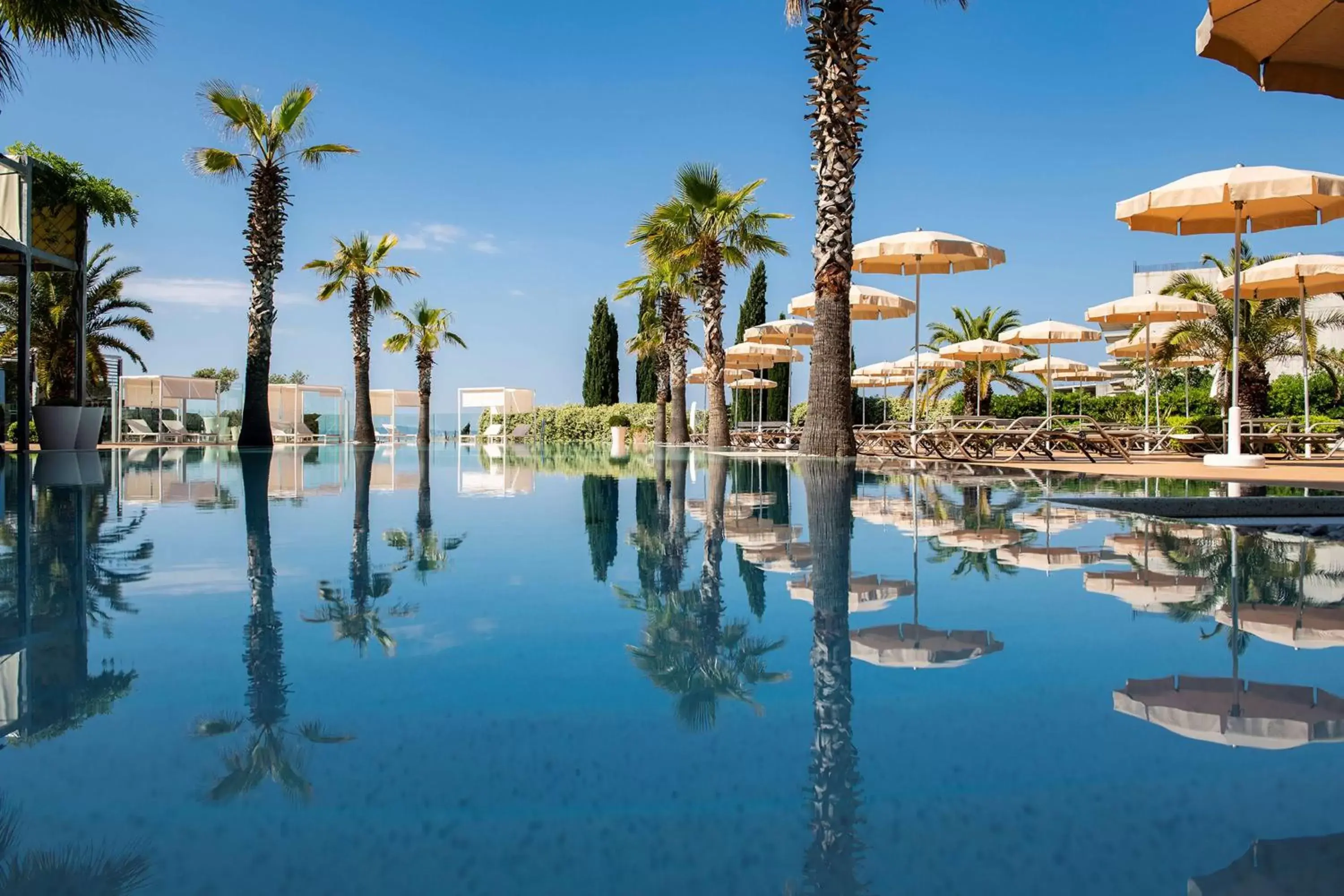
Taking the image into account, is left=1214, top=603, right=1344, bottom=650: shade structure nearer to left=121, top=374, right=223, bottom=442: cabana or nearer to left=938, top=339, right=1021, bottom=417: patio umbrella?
left=938, top=339, right=1021, bottom=417: patio umbrella

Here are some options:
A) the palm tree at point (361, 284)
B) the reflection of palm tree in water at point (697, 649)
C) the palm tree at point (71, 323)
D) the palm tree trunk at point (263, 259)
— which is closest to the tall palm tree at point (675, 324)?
the palm tree at point (361, 284)

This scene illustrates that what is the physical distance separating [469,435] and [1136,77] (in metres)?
29.2

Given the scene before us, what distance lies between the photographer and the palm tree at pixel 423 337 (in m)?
35.4

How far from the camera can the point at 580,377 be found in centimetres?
4112

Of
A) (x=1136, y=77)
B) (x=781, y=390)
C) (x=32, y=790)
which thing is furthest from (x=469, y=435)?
(x=32, y=790)

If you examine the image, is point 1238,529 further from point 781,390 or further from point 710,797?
point 781,390

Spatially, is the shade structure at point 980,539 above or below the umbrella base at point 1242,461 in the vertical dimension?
below

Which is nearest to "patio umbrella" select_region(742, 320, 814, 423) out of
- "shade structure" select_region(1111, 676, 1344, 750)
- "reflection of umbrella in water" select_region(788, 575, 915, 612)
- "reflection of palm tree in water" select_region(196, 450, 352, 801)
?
"reflection of umbrella in water" select_region(788, 575, 915, 612)

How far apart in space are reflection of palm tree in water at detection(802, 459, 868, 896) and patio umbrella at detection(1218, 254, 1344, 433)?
11972mm

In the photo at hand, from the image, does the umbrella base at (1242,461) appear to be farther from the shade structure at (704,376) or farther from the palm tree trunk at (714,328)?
the shade structure at (704,376)

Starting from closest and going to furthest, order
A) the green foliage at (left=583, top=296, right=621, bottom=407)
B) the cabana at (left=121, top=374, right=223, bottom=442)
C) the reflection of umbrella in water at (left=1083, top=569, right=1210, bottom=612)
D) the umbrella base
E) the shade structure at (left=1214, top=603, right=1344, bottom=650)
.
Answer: the shade structure at (left=1214, top=603, right=1344, bottom=650)
the reflection of umbrella in water at (left=1083, top=569, right=1210, bottom=612)
the umbrella base
the cabana at (left=121, top=374, right=223, bottom=442)
the green foliage at (left=583, top=296, right=621, bottom=407)

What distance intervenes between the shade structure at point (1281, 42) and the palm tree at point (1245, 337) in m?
16.7

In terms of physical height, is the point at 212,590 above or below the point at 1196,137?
below

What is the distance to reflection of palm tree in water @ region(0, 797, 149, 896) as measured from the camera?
1229 mm
